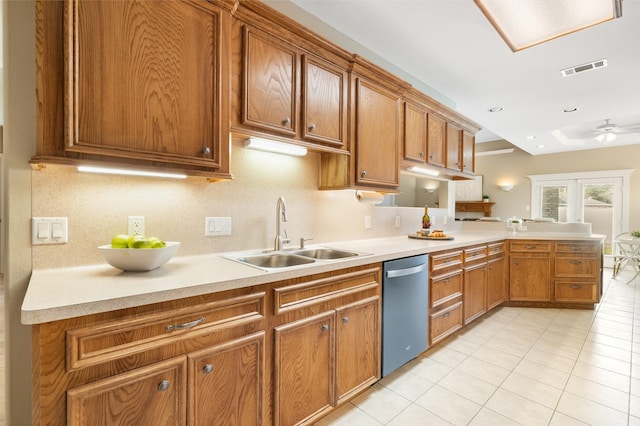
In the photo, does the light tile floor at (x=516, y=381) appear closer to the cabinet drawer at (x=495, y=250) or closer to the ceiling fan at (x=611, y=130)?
the cabinet drawer at (x=495, y=250)

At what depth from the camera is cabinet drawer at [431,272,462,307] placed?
2.48 m

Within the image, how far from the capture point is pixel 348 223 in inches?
105

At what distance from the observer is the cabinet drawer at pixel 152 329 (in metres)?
0.95

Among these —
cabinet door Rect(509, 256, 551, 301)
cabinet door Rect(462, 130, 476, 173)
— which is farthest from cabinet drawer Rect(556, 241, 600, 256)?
cabinet door Rect(462, 130, 476, 173)

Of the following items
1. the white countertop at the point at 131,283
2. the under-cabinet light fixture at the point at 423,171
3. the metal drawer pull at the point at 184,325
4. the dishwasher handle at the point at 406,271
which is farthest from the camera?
the under-cabinet light fixture at the point at 423,171

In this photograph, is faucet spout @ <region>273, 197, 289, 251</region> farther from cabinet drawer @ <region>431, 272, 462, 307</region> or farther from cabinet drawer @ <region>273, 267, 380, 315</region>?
cabinet drawer @ <region>431, 272, 462, 307</region>

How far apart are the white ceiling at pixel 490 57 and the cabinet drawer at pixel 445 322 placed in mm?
2324

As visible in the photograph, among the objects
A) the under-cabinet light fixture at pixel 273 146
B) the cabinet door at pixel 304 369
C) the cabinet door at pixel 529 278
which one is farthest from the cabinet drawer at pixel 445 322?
the under-cabinet light fixture at pixel 273 146

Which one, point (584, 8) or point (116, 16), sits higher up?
point (584, 8)

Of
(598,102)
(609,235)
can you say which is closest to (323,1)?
(598,102)

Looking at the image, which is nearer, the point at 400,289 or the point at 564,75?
the point at 400,289

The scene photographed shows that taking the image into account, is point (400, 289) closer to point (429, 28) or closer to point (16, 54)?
point (429, 28)

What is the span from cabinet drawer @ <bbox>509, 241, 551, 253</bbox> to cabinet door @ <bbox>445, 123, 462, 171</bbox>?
3.93ft

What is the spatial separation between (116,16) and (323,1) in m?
1.44
